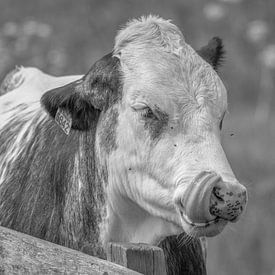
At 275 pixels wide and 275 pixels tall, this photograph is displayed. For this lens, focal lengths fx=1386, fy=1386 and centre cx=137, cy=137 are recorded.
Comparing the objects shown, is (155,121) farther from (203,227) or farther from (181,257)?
(181,257)

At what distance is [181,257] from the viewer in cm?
704

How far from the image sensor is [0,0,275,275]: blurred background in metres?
14.0

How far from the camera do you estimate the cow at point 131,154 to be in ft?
20.6

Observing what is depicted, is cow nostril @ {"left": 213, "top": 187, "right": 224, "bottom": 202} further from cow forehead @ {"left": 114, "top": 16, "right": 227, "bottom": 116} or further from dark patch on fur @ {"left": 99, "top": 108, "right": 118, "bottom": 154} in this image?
dark patch on fur @ {"left": 99, "top": 108, "right": 118, "bottom": 154}

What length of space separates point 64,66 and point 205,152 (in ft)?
38.5

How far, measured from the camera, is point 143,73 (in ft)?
21.8

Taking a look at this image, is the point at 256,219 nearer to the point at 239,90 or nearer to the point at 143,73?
the point at 239,90

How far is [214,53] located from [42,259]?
2.07 meters

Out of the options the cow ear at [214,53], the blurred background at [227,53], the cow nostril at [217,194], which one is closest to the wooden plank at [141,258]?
the cow nostril at [217,194]

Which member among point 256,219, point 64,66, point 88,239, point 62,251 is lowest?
point 62,251

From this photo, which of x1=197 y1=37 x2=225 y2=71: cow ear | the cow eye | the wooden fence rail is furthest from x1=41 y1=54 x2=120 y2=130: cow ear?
the wooden fence rail

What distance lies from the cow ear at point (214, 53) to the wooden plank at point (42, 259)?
75.0 inches

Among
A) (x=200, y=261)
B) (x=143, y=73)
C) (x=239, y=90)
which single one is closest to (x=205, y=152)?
(x=143, y=73)

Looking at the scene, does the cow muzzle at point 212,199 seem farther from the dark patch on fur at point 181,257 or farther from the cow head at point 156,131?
the dark patch on fur at point 181,257
